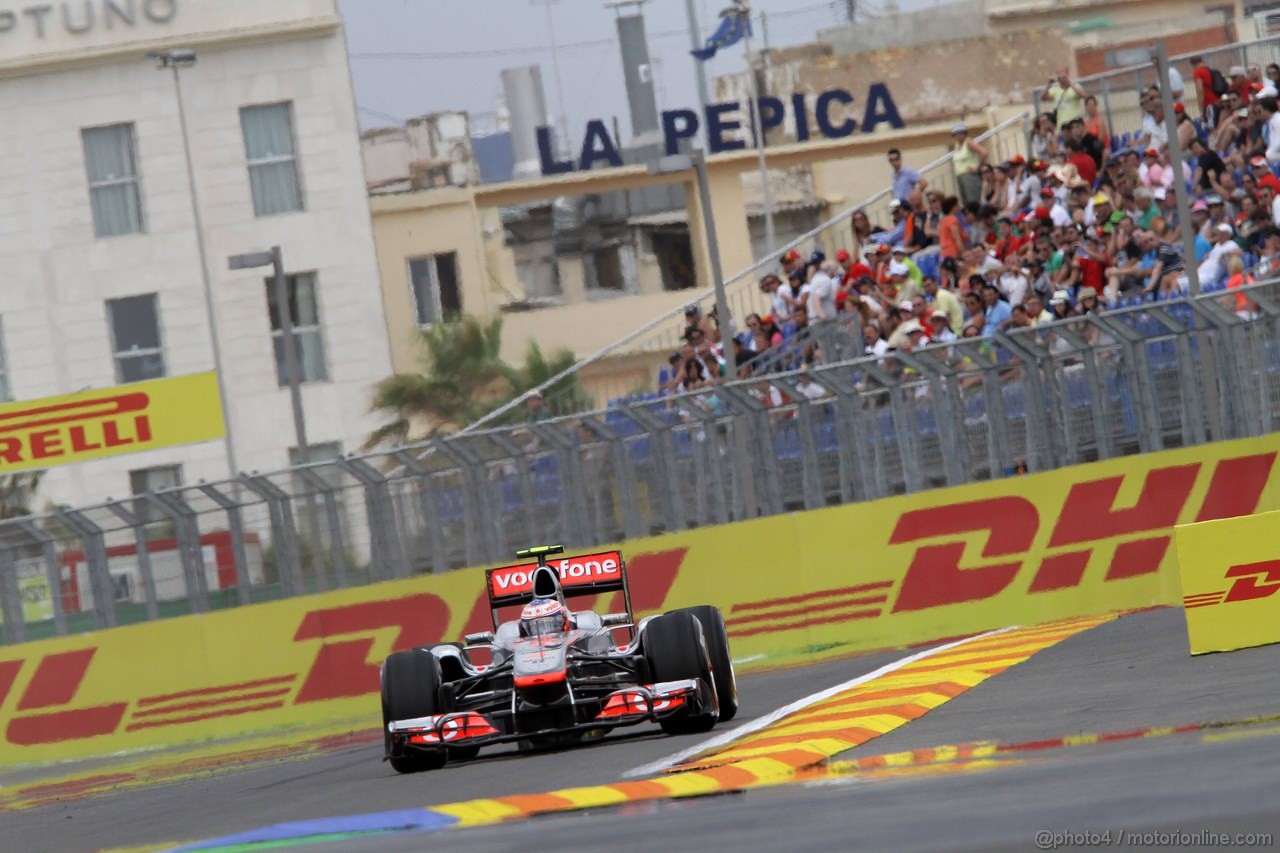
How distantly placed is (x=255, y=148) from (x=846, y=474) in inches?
915

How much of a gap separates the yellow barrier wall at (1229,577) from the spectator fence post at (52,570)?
9.87 m

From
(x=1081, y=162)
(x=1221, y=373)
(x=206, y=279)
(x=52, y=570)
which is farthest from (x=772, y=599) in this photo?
(x=206, y=279)

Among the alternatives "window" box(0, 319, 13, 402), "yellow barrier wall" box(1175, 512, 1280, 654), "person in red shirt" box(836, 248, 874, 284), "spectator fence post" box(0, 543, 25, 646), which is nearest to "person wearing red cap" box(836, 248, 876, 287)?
"person in red shirt" box(836, 248, 874, 284)

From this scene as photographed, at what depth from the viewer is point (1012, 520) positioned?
59.9ft

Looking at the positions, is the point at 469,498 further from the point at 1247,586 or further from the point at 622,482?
the point at 1247,586

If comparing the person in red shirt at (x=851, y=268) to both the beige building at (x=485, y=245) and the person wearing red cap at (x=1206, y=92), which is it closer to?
the person wearing red cap at (x=1206, y=92)

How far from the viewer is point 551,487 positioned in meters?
19.1

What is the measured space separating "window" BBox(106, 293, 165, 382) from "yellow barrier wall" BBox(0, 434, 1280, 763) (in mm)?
20558

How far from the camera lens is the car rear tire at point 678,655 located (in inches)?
484

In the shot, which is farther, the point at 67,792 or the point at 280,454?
the point at 280,454

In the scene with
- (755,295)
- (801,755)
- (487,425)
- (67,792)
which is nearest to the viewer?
(801,755)

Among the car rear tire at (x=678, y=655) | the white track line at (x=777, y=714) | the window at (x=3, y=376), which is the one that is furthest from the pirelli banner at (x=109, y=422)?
the window at (x=3, y=376)

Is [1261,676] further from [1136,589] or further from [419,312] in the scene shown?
[419,312]

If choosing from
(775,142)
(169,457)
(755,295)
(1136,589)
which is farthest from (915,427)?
(775,142)
